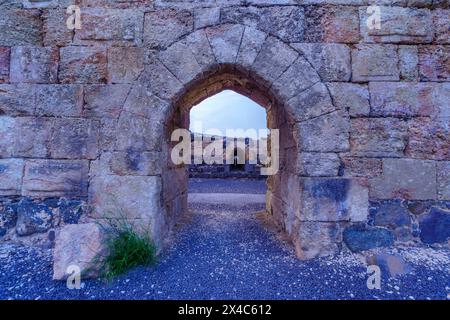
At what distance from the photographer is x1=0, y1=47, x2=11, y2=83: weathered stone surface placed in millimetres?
2522

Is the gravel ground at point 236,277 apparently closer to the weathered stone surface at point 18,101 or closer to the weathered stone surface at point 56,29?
the weathered stone surface at point 18,101

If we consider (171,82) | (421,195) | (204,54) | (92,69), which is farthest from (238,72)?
(421,195)

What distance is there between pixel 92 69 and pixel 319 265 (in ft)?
Result: 9.57

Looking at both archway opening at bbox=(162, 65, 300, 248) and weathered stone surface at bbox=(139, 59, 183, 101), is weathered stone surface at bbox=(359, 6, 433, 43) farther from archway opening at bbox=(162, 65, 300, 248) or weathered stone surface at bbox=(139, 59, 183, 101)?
weathered stone surface at bbox=(139, 59, 183, 101)

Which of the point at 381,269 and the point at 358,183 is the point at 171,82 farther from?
the point at 381,269

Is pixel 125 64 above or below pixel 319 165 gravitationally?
above

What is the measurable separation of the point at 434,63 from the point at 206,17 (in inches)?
92.7

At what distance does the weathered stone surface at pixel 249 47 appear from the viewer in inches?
96.0

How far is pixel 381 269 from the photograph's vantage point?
2.16 meters

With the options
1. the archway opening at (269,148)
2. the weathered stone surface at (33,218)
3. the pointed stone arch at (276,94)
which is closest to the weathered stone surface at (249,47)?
the pointed stone arch at (276,94)

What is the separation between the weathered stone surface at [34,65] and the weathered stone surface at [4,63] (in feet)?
0.18

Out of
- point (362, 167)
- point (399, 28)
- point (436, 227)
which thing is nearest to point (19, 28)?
point (362, 167)

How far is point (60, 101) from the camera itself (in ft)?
8.18

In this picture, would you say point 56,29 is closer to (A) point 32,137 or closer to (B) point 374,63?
(A) point 32,137
